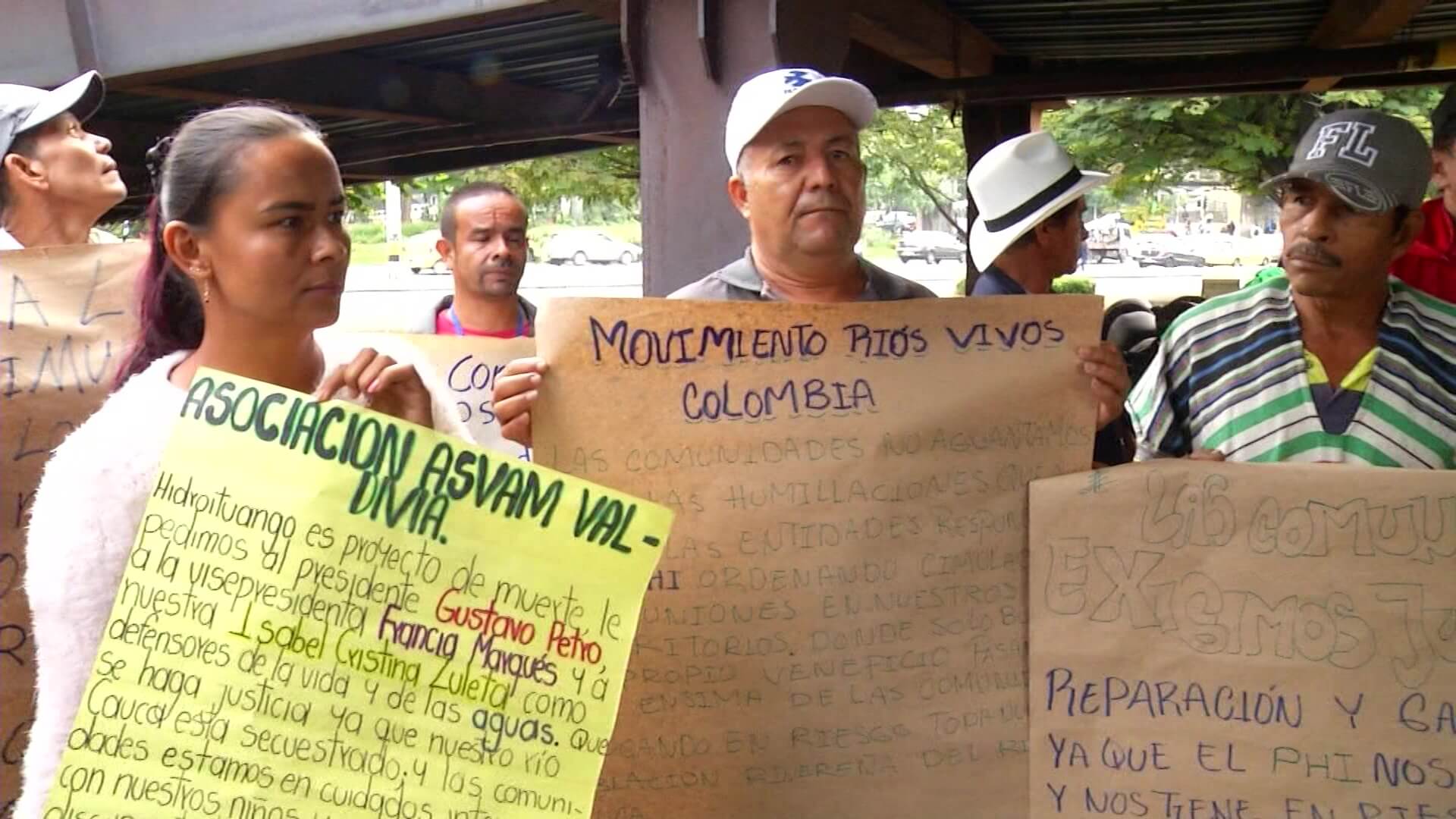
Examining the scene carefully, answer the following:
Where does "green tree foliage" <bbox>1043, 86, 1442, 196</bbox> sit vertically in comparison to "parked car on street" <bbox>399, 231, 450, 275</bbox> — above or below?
below

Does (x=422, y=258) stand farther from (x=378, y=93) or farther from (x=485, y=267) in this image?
(x=485, y=267)

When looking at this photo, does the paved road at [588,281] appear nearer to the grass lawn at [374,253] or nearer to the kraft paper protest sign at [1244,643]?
the grass lawn at [374,253]

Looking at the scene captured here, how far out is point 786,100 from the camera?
91.7 inches

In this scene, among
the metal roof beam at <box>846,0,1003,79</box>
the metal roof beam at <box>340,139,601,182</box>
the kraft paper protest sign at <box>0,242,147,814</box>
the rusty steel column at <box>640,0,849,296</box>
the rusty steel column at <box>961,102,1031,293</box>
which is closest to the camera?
the kraft paper protest sign at <box>0,242,147,814</box>

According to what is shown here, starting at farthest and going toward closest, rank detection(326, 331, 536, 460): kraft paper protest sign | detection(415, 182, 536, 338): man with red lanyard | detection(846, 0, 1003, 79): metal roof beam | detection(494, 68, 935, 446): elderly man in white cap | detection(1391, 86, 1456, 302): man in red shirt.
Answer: detection(846, 0, 1003, 79): metal roof beam → detection(415, 182, 536, 338): man with red lanyard → detection(326, 331, 536, 460): kraft paper protest sign → detection(1391, 86, 1456, 302): man in red shirt → detection(494, 68, 935, 446): elderly man in white cap

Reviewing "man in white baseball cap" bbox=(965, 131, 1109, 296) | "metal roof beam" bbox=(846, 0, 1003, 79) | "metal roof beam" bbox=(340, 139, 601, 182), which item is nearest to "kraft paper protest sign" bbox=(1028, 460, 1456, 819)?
"man in white baseball cap" bbox=(965, 131, 1109, 296)

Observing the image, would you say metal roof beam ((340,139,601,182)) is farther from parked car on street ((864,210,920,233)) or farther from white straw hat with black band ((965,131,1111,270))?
parked car on street ((864,210,920,233))

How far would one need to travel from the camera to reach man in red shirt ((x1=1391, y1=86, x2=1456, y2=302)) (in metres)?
2.87

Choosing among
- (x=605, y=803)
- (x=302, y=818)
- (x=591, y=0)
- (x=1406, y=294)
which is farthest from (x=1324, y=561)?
(x=591, y=0)

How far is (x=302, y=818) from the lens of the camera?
165 cm

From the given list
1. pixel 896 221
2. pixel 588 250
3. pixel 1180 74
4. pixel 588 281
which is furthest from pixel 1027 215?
pixel 896 221

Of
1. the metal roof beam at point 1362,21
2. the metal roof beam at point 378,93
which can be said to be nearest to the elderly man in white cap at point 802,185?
the metal roof beam at point 1362,21

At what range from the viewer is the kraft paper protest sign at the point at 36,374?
86.7 inches

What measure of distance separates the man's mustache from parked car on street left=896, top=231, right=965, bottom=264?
3300cm
